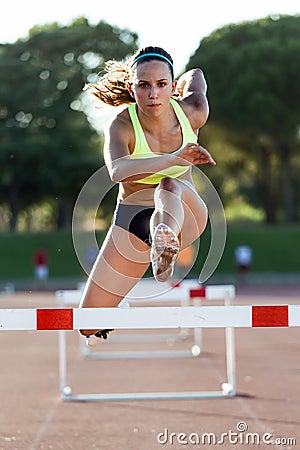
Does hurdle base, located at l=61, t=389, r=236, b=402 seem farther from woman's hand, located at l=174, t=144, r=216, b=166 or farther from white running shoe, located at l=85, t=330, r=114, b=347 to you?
woman's hand, located at l=174, t=144, r=216, b=166

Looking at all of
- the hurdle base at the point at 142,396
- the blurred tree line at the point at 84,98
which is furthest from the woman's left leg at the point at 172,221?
the blurred tree line at the point at 84,98

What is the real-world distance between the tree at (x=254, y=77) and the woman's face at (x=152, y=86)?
116ft

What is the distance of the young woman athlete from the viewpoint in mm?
5070

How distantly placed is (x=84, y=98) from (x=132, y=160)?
36.5 m

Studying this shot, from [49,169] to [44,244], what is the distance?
4.86 meters

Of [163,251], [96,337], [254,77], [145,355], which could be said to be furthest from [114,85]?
[254,77]

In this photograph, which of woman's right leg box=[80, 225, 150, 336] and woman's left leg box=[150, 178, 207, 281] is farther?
woman's right leg box=[80, 225, 150, 336]

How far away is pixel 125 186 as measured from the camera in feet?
17.6

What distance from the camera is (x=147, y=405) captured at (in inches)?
355

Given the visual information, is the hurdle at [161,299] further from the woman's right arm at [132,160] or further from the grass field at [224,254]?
the grass field at [224,254]

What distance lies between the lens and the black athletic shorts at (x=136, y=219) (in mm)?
5312

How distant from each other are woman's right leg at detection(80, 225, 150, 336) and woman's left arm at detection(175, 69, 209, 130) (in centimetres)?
78

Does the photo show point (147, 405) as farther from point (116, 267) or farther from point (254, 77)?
point (254, 77)

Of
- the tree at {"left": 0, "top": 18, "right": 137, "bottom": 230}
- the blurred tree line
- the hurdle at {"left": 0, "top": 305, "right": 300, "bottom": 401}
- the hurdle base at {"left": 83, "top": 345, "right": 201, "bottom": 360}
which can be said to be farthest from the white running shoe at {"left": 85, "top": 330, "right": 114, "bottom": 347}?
the tree at {"left": 0, "top": 18, "right": 137, "bottom": 230}
